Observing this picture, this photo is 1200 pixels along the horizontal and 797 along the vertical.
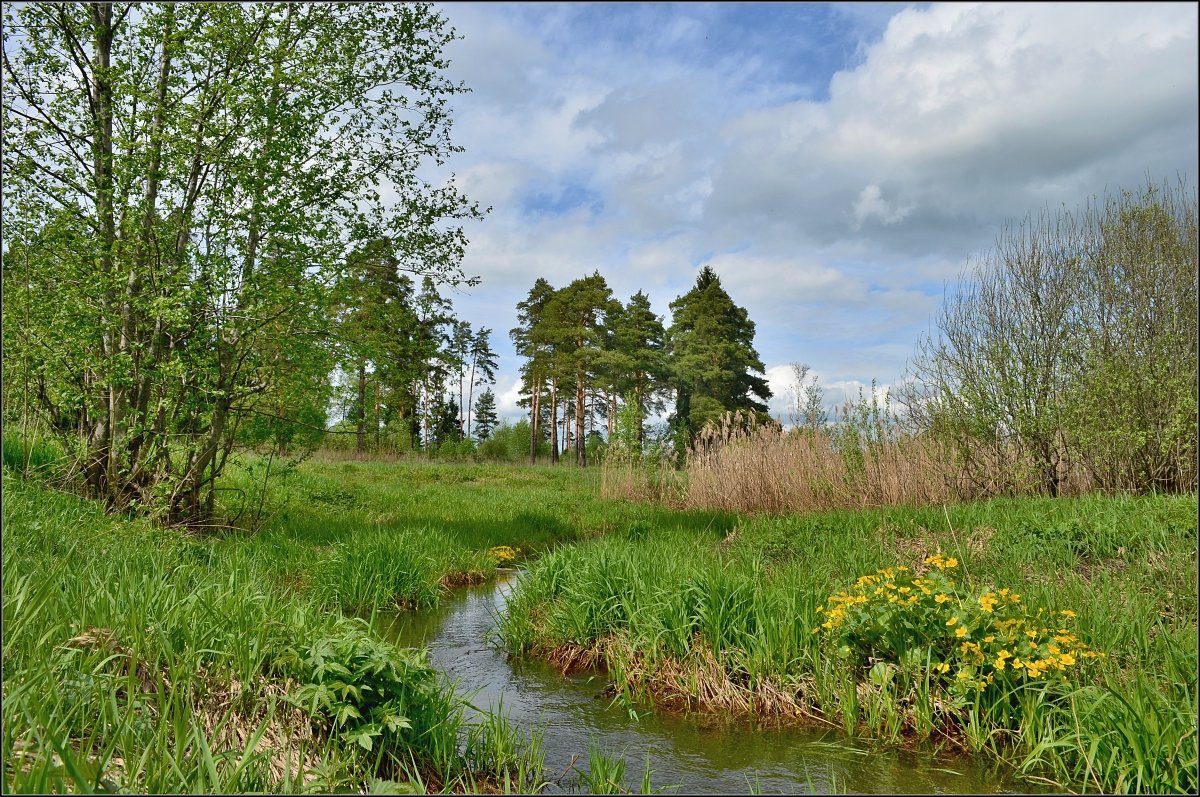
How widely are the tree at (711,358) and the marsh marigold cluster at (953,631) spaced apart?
2985 centimetres

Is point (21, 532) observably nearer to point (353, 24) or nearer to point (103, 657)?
point (103, 657)

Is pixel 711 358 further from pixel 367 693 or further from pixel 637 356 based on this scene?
pixel 367 693

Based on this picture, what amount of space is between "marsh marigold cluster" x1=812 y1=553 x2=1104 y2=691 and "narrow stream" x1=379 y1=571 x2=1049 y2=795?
47 cm

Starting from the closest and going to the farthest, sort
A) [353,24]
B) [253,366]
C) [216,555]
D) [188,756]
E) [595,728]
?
[188,756]
[595,728]
[216,555]
[253,366]
[353,24]

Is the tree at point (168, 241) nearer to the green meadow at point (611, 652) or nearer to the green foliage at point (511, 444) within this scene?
the green meadow at point (611, 652)

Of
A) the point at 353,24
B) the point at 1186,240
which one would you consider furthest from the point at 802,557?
the point at 353,24

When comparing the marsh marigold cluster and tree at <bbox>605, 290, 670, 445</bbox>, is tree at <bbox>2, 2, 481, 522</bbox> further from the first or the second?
tree at <bbox>605, 290, 670, 445</bbox>

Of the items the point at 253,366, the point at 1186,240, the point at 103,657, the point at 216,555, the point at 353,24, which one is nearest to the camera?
the point at 103,657

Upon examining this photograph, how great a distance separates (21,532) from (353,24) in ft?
22.6

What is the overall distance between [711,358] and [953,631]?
31.8 m

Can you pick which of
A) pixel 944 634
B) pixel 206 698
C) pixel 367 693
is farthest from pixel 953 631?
pixel 206 698

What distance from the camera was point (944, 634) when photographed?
3840mm

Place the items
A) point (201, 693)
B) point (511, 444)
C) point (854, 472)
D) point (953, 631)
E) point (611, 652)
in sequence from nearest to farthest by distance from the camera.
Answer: point (201, 693)
point (953, 631)
point (611, 652)
point (854, 472)
point (511, 444)

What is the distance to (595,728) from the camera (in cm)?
417
